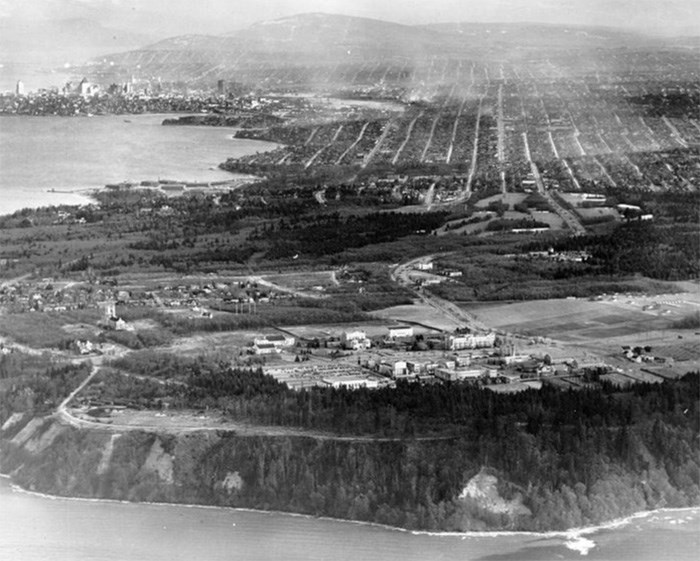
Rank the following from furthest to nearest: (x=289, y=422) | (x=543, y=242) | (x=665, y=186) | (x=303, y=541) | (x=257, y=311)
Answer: (x=665, y=186)
(x=543, y=242)
(x=257, y=311)
(x=289, y=422)
(x=303, y=541)

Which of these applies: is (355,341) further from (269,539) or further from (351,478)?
(269,539)

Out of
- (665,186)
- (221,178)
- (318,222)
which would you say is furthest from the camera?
(221,178)

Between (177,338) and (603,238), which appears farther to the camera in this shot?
(603,238)

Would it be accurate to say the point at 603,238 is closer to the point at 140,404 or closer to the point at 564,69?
the point at 140,404

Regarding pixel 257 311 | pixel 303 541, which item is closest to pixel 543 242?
pixel 257 311

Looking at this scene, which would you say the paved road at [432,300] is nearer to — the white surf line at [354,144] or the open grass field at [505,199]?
the open grass field at [505,199]

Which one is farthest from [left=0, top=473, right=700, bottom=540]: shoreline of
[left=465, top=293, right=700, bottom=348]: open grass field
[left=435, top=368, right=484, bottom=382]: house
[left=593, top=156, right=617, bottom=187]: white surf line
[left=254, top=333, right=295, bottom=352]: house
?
[left=593, top=156, right=617, bottom=187]: white surf line
